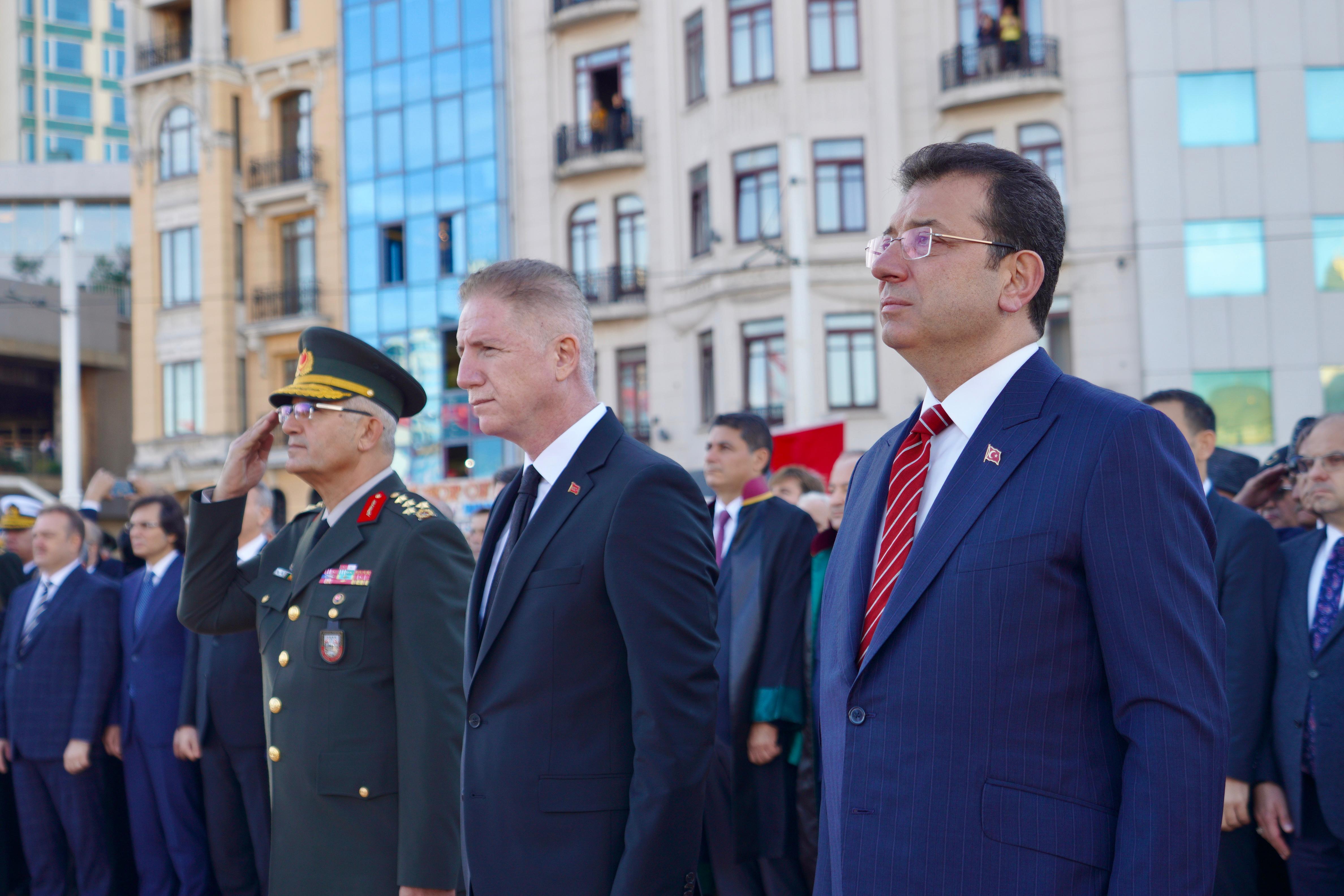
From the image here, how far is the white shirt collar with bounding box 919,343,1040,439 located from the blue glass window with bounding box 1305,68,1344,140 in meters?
21.8

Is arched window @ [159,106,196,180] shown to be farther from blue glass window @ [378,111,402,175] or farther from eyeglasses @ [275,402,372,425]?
eyeglasses @ [275,402,372,425]

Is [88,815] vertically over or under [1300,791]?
under

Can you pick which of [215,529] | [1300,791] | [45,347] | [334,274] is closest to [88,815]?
[215,529]

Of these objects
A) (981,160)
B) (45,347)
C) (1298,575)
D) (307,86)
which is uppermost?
(307,86)

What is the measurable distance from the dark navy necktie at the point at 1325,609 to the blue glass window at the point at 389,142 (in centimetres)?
2587

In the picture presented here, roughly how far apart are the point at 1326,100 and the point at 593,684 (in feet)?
72.9

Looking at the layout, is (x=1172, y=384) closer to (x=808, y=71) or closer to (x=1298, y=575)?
(x=808, y=71)

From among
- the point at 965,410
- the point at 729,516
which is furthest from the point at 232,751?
the point at 965,410

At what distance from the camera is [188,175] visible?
100.0ft

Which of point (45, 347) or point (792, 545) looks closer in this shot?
point (792, 545)

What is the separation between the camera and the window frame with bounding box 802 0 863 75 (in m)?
21.8

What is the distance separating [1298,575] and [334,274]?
88.1 ft

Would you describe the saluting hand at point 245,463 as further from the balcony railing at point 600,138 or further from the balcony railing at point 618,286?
the balcony railing at point 600,138

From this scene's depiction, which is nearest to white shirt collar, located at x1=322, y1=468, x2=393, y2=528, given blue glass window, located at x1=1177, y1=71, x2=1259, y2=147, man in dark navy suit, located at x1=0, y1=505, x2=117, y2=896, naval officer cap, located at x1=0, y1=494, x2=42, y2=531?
man in dark navy suit, located at x1=0, y1=505, x2=117, y2=896
